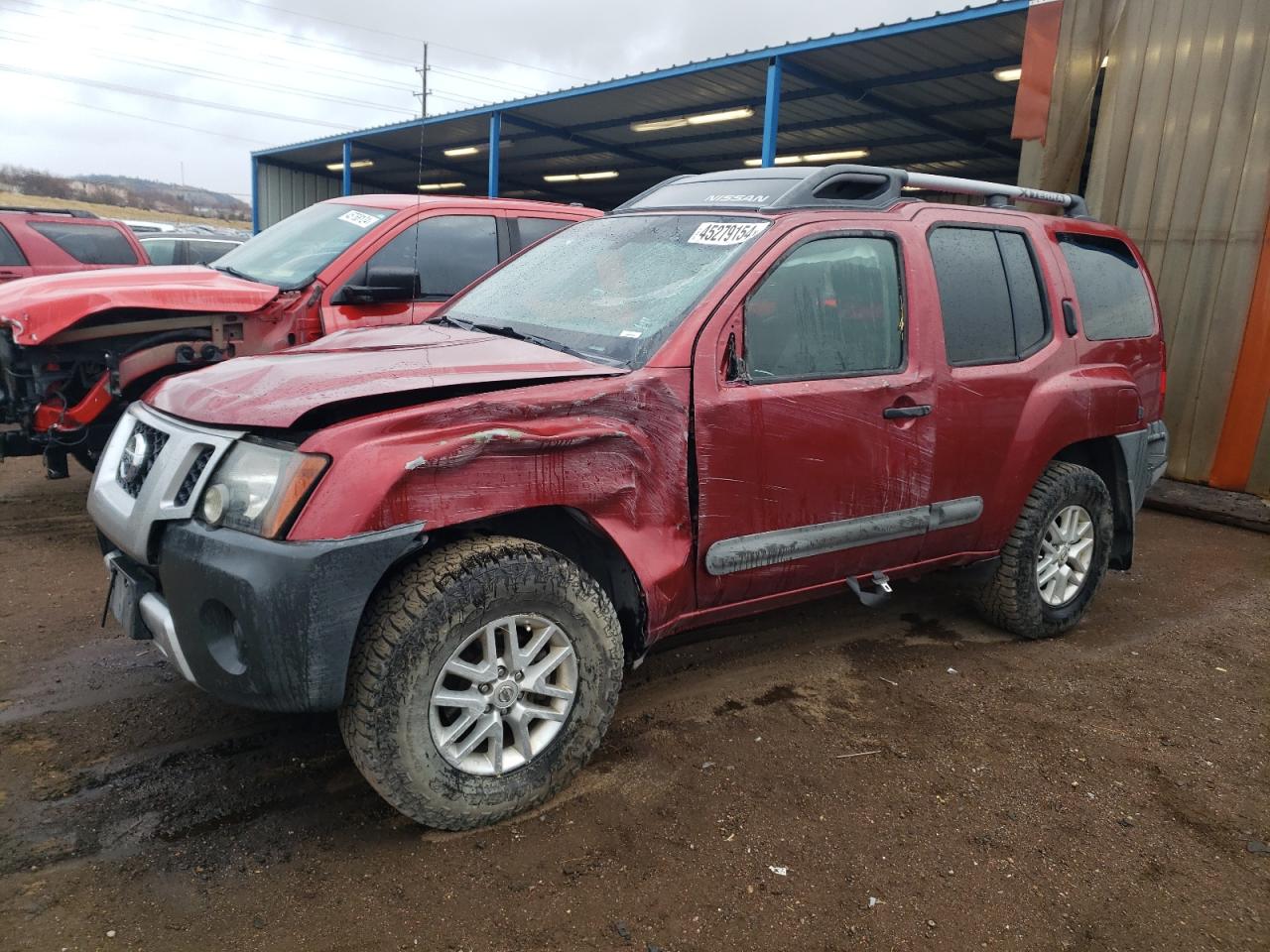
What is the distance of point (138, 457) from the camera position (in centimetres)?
259

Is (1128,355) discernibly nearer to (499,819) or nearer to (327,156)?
(499,819)

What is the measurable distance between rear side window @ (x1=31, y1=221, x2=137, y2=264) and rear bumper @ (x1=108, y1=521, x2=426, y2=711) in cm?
736

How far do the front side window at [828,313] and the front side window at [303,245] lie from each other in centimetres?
328

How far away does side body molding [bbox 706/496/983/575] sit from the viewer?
2.90 meters

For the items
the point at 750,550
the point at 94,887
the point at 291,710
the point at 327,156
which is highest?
the point at 327,156

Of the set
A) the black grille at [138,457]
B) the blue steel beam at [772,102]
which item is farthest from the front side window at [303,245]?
the blue steel beam at [772,102]

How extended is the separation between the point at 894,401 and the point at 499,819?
6.50 ft

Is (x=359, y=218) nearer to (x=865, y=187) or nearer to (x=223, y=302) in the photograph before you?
(x=223, y=302)

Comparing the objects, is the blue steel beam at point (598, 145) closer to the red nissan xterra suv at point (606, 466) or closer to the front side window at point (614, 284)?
the front side window at point (614, 284)

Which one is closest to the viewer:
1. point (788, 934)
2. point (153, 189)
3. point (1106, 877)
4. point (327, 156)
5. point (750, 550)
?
point (788, 934)

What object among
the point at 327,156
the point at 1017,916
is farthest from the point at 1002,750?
the point at 327,156

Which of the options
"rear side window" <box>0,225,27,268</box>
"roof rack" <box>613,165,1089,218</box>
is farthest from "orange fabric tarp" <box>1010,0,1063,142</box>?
"rear side window" <box>0,225,27,268</box>

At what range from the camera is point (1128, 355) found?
4184 mm

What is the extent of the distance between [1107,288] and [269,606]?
3997 mm
